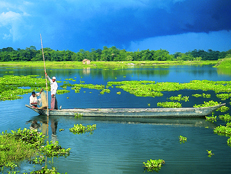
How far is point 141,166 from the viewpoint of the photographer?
11.6 meters

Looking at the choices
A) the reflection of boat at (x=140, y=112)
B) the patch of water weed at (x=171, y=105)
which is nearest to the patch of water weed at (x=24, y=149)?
the reflection of boat at (x=140, y=112)

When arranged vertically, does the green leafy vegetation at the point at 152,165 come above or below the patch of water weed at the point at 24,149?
below

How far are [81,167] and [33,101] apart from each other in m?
10.8

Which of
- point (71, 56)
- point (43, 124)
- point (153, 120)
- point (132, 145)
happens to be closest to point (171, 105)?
point (153, 120)

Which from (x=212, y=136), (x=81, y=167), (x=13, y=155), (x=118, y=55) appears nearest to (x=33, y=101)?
(x=13, y=155)

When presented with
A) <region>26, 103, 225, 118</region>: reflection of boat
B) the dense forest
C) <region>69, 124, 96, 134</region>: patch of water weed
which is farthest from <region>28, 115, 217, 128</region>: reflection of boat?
the dense forest

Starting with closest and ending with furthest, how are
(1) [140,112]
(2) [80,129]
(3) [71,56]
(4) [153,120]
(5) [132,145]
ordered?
(5) [132,145]
(2) [80,129]
(4) [153,120]
(1) [140,112]
(3) [71,56]

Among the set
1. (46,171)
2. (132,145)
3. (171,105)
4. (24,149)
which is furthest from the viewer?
(171,105)

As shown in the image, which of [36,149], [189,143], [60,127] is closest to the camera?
[36,149]

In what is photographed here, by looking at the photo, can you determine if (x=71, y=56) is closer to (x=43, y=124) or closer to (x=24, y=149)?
(x=43, y=124)

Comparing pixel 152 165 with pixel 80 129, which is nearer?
pixel 152 165

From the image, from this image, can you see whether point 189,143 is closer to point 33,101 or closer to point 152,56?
point 33,101

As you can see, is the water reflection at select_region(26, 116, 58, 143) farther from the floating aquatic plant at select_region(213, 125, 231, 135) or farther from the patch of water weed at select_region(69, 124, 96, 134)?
the floating aquatic plant at select_region(213, 125, 231, 135)

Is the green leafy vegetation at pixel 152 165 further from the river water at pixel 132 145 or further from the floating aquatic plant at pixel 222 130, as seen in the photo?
the floating aquatic plant at pixel 222 130
